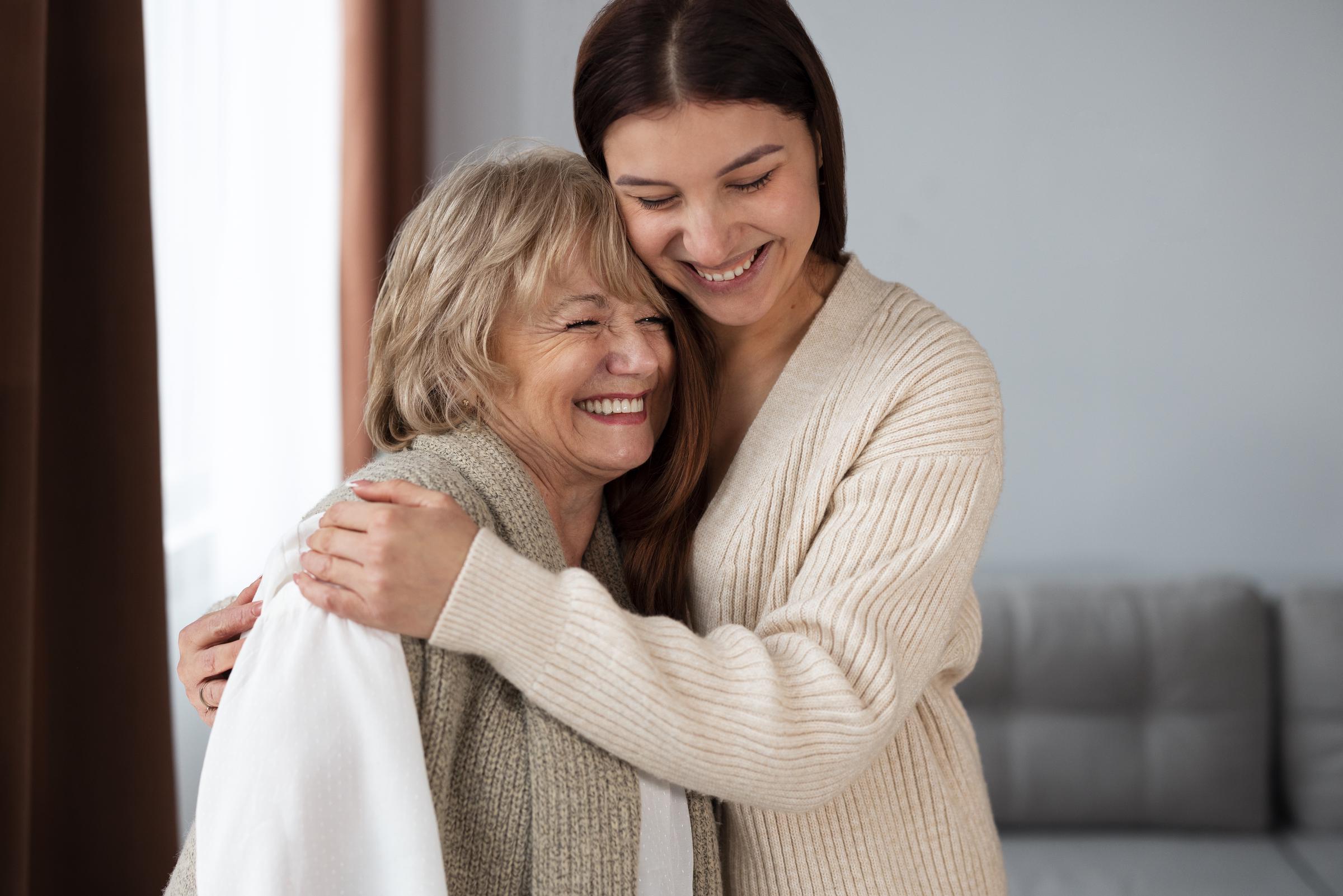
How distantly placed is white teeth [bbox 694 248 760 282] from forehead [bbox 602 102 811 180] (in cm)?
14

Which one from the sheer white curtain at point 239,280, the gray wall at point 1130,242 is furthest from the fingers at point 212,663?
the gray wall at point 1130,242

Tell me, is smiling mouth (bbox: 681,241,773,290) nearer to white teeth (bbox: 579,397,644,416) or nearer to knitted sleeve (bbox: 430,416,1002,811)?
→ white teeth (bbox: 579,397,644,416)

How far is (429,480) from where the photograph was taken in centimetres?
114

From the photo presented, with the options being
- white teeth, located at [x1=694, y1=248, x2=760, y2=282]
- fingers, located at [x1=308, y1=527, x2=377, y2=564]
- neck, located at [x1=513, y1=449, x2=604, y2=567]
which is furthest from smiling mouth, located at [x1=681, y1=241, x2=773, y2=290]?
fingers, located at [x1=308, y1=527, x2=377, y2=564]

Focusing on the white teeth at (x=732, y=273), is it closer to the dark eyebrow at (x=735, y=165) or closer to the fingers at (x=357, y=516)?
the dark eyebrow at (x=735, y=165)

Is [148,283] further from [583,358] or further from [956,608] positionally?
[956,608]

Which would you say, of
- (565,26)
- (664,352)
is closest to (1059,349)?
(565,26)

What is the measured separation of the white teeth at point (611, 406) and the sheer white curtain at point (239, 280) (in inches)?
38.8

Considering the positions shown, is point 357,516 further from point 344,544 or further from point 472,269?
point 472,269

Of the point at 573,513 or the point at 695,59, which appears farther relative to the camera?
the point at 573,513

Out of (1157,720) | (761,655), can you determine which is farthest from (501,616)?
(1157,720)

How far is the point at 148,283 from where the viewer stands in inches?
69.6

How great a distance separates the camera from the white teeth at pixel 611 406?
1.34m

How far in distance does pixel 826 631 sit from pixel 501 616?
1.06ft
